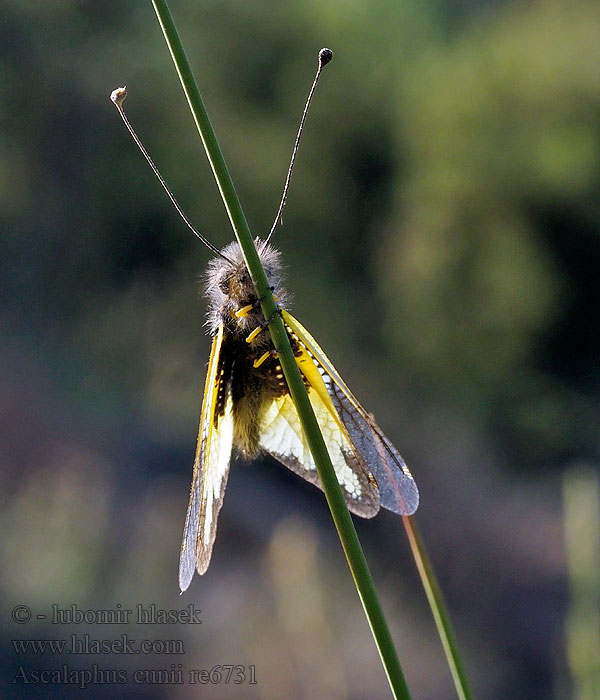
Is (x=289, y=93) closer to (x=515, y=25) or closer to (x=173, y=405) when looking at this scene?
(x=515, y=25)

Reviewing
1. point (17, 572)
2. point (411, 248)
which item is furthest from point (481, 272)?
point (17, 572)

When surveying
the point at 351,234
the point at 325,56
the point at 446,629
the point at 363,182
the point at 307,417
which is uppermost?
the point at 325,56

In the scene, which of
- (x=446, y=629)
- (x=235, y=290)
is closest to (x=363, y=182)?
(x=235, y=290)

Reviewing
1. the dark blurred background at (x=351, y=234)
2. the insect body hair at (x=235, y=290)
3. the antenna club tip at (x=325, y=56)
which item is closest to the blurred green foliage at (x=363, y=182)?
the dark blurred background at (x=351, y=234)

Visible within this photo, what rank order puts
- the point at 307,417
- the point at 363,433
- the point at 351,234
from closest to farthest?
the point at 307,417 < the point at 363,433 < the point at 351,234

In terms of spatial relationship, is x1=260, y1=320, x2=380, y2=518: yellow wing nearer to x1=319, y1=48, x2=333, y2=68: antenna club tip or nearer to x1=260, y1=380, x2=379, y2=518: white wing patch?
x1=260, y1=380, x2=379, y2=518: white wing patch

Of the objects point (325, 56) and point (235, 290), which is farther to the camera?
point (235, 290)

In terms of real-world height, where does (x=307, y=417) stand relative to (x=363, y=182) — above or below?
above

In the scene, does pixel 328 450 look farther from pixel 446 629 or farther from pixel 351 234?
pixel 351 234
